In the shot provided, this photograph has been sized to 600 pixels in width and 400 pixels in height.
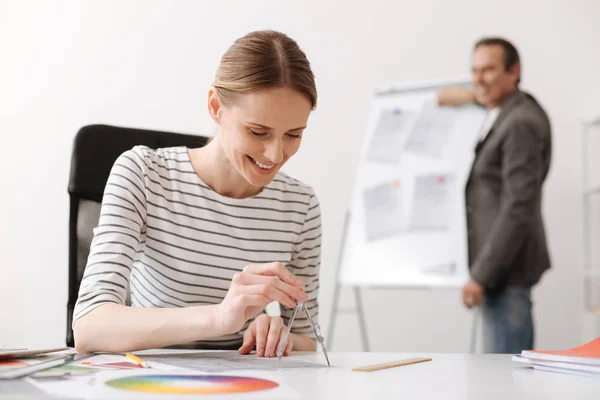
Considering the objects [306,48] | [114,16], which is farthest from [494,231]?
[114,16]

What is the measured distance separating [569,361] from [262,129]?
60cm

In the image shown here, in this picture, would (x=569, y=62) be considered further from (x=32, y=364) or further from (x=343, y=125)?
(x=32, y=364)

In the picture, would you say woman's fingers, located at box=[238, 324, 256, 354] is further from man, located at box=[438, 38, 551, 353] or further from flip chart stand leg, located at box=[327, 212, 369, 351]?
flip chart stand leg, located at box=[327, 212, 369, 351]

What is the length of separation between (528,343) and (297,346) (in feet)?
5.07

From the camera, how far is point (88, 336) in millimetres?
1000

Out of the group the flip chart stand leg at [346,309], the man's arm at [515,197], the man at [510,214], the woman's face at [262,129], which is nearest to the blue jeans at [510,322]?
the man at [510,214]

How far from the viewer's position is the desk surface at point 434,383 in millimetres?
654

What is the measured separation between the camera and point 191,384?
0.66m

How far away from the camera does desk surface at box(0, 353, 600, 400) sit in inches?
25.8

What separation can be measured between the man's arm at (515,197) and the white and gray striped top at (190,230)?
1.30 metres

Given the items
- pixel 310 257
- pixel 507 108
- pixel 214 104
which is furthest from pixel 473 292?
pixel 214 104

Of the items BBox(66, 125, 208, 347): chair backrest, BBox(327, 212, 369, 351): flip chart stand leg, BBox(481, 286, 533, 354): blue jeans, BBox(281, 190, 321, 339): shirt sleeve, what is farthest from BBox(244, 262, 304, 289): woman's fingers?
BBox(327, 212, 369, 351): flip chart stand leg

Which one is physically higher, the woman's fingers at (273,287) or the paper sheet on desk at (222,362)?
the woman's fingers at (273,287)

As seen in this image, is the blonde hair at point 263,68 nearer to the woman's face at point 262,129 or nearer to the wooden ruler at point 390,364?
the woman's face at point 262,129
